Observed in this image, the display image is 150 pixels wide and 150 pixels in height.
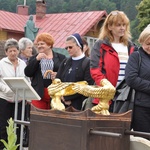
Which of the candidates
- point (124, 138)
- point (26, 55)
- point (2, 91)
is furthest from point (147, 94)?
point (26, 55)

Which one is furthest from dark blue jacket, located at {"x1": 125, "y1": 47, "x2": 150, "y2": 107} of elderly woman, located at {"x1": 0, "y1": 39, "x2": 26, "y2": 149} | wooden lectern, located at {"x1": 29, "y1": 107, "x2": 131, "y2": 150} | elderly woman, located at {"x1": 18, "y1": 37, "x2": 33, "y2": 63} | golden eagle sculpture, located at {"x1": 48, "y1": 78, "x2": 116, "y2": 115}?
elderly woman, located at {"x1": 18, "y1": 37, "x2": 33, "y2": 63}

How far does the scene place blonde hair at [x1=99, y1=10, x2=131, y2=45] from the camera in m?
5.22

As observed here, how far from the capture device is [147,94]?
4.73 m

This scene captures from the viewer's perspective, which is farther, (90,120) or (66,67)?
(66,67)

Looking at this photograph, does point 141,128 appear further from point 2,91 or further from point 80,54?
point 2,91

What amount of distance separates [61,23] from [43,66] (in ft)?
117

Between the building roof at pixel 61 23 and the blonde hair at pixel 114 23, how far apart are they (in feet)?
108

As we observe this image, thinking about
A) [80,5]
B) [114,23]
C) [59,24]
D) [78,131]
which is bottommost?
[78,131]

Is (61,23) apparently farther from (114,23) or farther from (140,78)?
(140,78)

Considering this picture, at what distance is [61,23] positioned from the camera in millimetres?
42156

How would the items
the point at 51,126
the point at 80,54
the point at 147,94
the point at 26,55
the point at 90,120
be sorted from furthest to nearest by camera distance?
1. the point at 26,55
2. the point at 80,54
3. the point at 147,94
4. the point at 51,126
5. the point at 90,120

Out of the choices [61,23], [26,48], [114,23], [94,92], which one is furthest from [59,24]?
[94,92]

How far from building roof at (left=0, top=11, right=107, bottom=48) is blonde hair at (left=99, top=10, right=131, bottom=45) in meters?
32.9

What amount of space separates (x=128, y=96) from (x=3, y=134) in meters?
3.03
